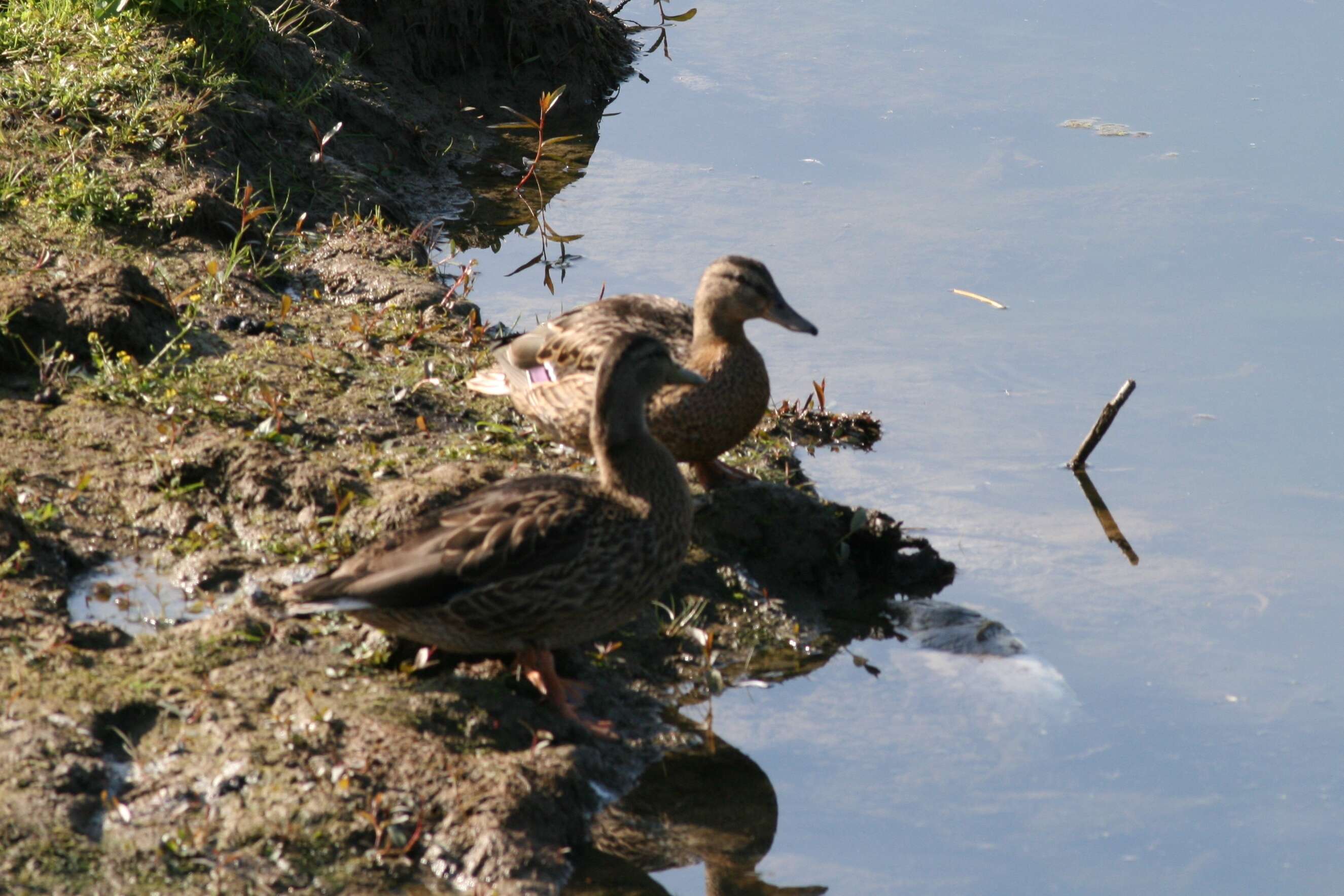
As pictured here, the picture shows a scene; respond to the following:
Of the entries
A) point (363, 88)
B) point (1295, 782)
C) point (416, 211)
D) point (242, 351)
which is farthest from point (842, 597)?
point (363, 88)

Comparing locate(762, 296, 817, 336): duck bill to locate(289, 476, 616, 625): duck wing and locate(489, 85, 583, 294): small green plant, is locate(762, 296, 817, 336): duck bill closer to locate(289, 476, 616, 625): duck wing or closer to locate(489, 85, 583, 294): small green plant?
locate(289, 476, 616, 625): duck wing

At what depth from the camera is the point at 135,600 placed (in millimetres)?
4656

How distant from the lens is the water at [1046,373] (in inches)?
182

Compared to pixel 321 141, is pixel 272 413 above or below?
below

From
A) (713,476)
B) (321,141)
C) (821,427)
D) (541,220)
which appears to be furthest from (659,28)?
(713,476)

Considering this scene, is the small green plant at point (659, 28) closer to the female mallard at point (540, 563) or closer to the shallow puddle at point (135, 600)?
the female mallard at point (540, 563)

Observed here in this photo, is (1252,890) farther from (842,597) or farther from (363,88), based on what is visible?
(363,88)

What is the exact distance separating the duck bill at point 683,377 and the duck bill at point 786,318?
1137 millimetres

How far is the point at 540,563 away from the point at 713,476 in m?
1.76

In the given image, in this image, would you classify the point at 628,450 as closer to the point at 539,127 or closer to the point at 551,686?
the point at 551,686

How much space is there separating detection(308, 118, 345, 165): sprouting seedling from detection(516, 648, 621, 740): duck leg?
430 centimetres

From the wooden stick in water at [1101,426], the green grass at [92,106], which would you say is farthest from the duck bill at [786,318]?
the green grass at [92,106]

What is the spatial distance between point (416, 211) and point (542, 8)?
2640mm

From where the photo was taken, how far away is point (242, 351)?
623 cm
